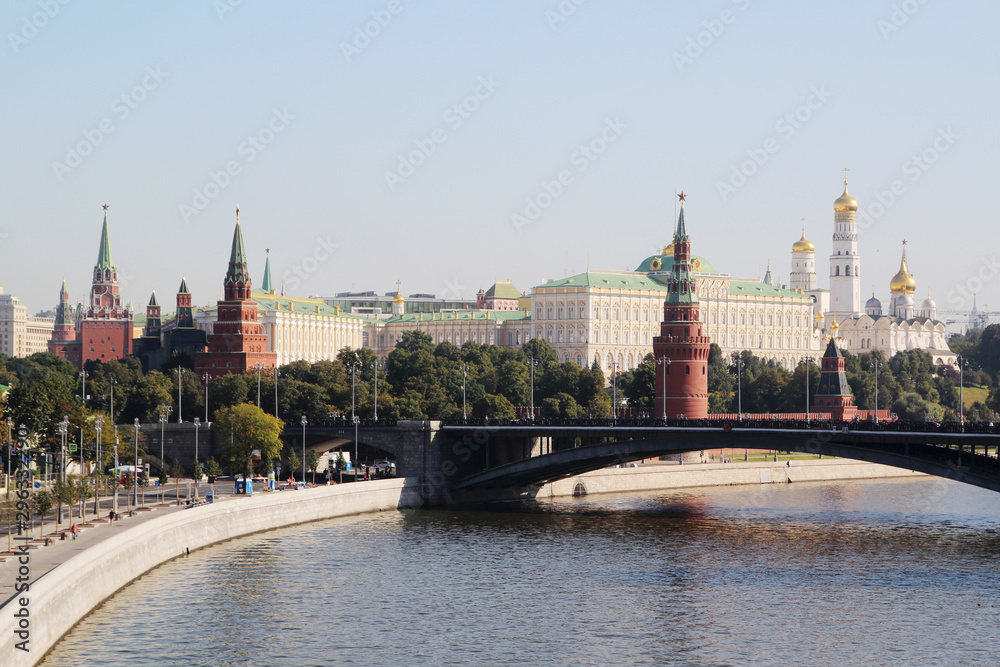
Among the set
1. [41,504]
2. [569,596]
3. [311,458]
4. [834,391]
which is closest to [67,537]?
[41,504]

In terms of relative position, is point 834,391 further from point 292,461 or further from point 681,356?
point 292,461

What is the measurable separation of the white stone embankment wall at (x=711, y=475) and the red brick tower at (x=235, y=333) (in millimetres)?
59325

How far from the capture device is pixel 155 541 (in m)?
58.1

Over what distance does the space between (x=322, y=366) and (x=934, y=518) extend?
6233cm

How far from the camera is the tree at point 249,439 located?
89.4 metres

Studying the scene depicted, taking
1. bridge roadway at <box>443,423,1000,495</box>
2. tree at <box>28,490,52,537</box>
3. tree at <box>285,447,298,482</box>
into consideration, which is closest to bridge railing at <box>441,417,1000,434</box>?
bridge roadway at <box>443,423,1000,495</box>

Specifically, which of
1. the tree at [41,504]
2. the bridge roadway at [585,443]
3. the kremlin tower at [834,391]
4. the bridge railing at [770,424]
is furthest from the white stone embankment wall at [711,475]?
the tree at [41,504]

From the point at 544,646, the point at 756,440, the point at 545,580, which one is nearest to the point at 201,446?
the point at 756,440

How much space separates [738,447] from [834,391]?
7056 cm

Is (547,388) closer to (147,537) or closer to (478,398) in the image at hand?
(478,398)

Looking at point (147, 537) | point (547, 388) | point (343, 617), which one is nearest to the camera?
point (343, 617)

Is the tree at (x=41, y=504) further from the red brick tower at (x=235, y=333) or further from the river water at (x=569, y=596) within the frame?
the red brick tower at (x=235, y=333)

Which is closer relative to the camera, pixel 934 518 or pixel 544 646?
pixel 544 646

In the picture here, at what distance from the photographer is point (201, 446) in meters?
95.6
